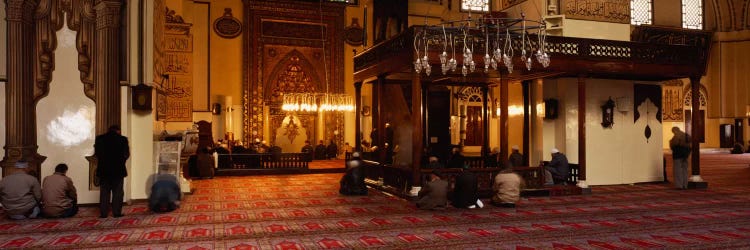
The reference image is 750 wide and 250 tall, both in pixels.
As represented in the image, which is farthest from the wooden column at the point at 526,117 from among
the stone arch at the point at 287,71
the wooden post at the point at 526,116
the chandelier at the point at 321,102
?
the stone arch at the point at 287,71

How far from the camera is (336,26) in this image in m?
15.5

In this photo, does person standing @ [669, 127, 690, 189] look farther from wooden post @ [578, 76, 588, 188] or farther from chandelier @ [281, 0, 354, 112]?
chandelier @ [281, 0, 354, 112]

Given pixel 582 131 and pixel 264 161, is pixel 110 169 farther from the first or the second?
pixel 582 131

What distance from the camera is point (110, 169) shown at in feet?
19.0

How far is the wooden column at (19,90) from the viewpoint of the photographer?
21.0ft

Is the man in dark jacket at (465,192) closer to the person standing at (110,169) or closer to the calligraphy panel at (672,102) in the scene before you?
the person standing at (110,169)

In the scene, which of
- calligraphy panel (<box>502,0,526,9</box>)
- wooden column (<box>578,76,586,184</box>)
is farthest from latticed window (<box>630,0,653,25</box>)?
wooden column (<box>578,76,586,184</box>)

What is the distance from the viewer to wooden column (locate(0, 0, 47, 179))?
6398mm

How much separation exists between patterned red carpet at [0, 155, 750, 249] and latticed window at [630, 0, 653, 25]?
6067 mm

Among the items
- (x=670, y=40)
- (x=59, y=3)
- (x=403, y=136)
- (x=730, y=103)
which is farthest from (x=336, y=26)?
(x=730, y=103)

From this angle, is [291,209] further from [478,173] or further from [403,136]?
[403,136]

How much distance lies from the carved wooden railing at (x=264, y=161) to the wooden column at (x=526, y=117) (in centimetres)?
450

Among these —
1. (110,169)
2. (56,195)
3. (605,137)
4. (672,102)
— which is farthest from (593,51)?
(672,102)

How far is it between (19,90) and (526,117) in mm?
7074
